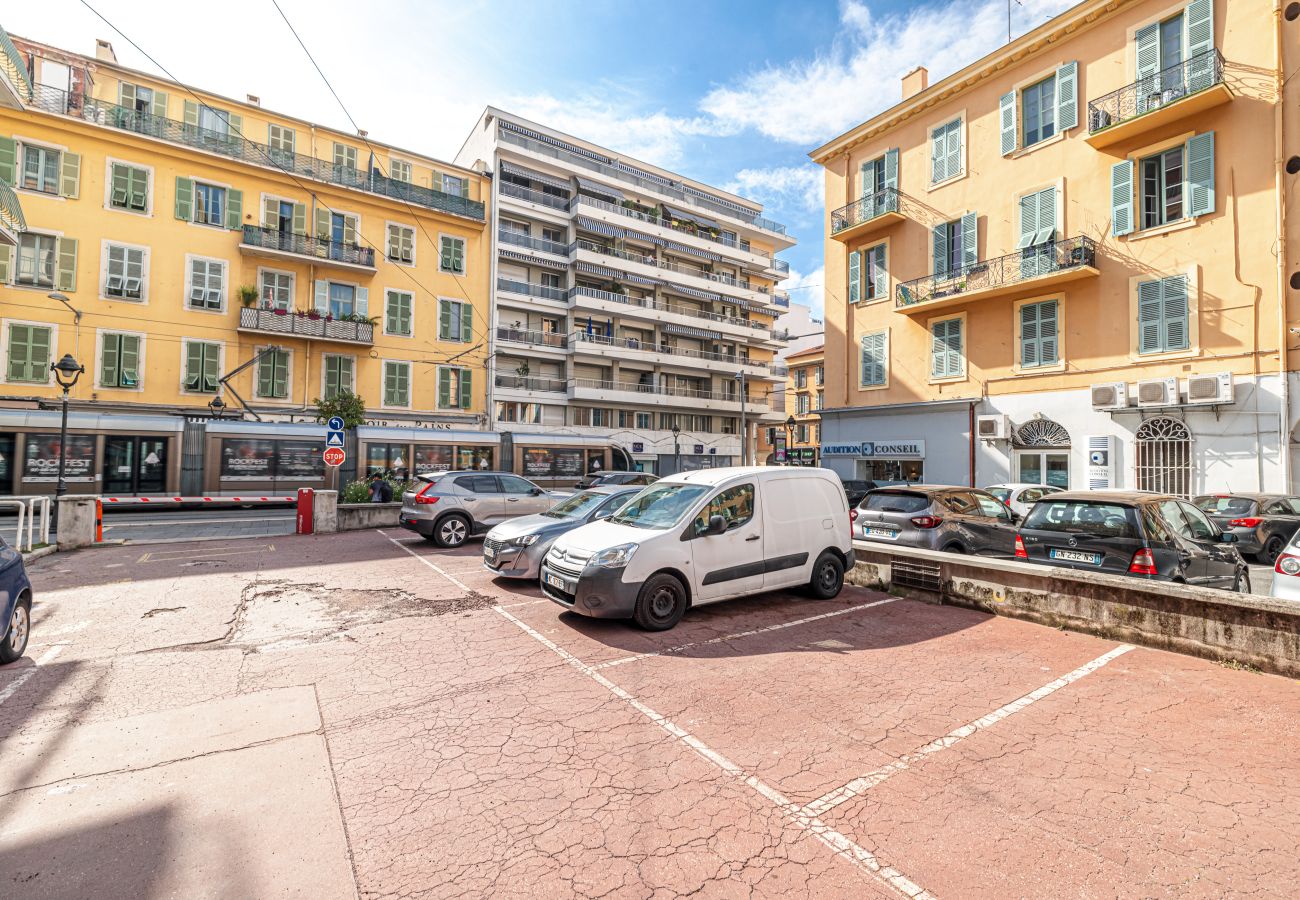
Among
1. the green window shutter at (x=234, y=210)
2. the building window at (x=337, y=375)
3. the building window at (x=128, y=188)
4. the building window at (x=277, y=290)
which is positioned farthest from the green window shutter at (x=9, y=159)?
the building window at (x=337, y=375)

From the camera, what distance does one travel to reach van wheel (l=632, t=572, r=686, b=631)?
5977 millimetres

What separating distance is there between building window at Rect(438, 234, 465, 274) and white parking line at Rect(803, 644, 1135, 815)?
32.3 metres

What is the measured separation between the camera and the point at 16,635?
5141 mm

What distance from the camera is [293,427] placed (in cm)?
2095

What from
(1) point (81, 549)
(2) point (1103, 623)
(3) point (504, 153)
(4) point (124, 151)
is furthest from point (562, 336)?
(2) point (1103, 623)

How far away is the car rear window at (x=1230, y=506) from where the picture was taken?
40.5 ft

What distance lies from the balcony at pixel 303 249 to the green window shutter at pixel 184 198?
2.09 m

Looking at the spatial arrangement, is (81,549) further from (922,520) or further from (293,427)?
(922,520)

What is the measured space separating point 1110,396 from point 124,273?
35609 mm

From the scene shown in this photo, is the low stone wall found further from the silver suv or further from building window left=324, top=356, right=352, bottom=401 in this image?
building window left=324, top=356, right=352, bottom=401

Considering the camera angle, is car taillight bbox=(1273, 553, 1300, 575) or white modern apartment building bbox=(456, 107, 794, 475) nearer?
car taillight bbox=(1273, 553, 1300, 575)

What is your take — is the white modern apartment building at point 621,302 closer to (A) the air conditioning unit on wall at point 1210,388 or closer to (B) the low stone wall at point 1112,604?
(A) the air conditioning unit on wall at point 1210,388

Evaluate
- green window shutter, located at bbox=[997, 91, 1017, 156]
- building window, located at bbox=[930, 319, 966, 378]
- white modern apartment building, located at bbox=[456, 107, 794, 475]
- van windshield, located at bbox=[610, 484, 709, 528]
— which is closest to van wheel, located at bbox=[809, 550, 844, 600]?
van windshield, located at bbox=[610, 484, 709, 528]

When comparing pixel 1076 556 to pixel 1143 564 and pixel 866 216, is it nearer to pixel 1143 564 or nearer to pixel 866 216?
pixel 1143 564
